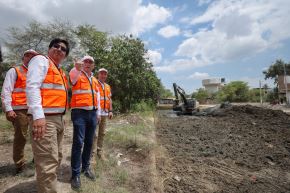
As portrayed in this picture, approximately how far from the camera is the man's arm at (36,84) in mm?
2932

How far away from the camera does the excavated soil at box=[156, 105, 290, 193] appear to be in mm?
5688

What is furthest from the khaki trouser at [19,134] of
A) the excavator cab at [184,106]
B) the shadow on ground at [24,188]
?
the excavator cab at [184,106]

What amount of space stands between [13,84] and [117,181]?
2.24m

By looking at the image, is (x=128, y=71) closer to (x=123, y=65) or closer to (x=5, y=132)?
(x=123, y=65)

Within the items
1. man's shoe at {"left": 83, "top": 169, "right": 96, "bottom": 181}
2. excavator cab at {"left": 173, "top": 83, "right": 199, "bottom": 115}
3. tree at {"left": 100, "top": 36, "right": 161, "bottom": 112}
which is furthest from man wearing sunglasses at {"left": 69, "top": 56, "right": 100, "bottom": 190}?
excavator cab at {"left": 173, "top": 83, "right": 199, "bottom": 115}

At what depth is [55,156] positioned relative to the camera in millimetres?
3150

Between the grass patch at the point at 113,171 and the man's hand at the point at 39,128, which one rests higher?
the man's hand at the point at 39,128

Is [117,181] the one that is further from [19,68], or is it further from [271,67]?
[271,67]

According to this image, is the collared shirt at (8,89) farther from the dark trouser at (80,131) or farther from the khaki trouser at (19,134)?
the dark trouser at (80,131)

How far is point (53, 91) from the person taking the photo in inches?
126

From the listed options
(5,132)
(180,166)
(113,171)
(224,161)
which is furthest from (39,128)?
(5,132)

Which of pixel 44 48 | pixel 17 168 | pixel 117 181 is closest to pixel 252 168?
pixel 117 181

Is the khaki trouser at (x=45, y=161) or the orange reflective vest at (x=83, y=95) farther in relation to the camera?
the orange reflective vest at (x=83, y=95)

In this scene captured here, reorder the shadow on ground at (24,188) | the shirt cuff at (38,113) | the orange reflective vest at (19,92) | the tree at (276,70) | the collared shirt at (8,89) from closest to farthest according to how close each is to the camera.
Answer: the shirt cuff at (38,113), the shadow on ground at (24,188), the collared shirt at (8,89), the orange reflective vest at (19,92), the tree at (276,70)
